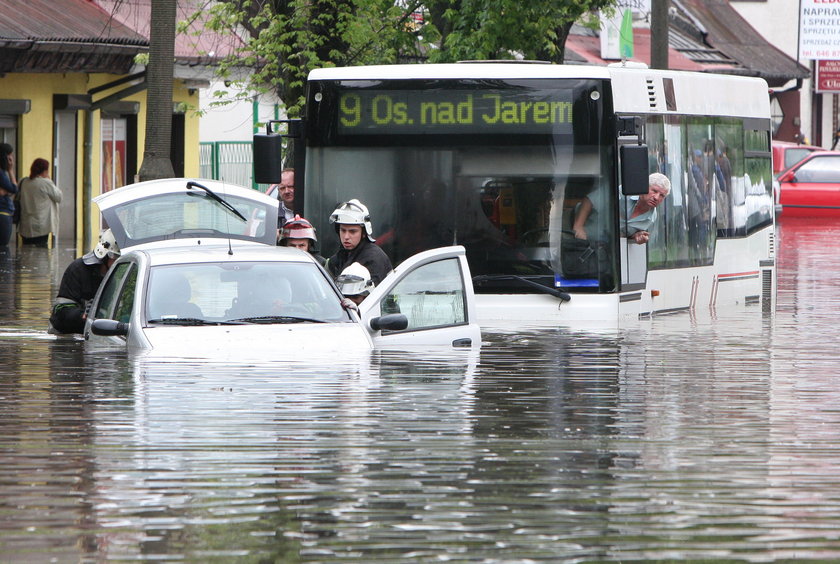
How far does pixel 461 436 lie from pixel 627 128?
6.17 m

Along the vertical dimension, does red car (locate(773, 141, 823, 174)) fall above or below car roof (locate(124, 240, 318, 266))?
above

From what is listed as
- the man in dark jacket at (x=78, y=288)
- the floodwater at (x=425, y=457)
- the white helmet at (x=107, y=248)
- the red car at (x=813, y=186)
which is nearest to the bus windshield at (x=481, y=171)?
the floodwater at (x=425, y=457)

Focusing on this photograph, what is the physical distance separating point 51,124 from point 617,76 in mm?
17264

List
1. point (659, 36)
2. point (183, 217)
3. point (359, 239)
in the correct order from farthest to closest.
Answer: point (659, 36) → point (183, 217) → point (359, 239)

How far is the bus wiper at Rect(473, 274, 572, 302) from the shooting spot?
14.4 m

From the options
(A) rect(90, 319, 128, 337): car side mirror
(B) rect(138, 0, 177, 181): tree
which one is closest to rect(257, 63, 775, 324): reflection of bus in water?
(B) rect(138, 0, 177, 181): tree

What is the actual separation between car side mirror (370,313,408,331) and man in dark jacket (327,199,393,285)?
4.84 feet

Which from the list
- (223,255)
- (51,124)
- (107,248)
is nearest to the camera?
(223,255)

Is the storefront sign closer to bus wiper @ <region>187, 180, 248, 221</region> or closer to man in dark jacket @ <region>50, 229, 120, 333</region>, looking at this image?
bus wiper @ <region>187, 180, 248, 221</region>

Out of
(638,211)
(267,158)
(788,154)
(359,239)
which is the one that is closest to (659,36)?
(638,211)

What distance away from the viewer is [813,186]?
3866 cm

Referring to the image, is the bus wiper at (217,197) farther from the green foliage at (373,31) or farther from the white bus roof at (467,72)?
the green foliage at (373,31)

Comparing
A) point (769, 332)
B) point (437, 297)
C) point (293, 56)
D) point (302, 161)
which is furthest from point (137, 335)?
point (293, 56)

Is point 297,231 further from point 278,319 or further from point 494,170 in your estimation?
point 278,319
